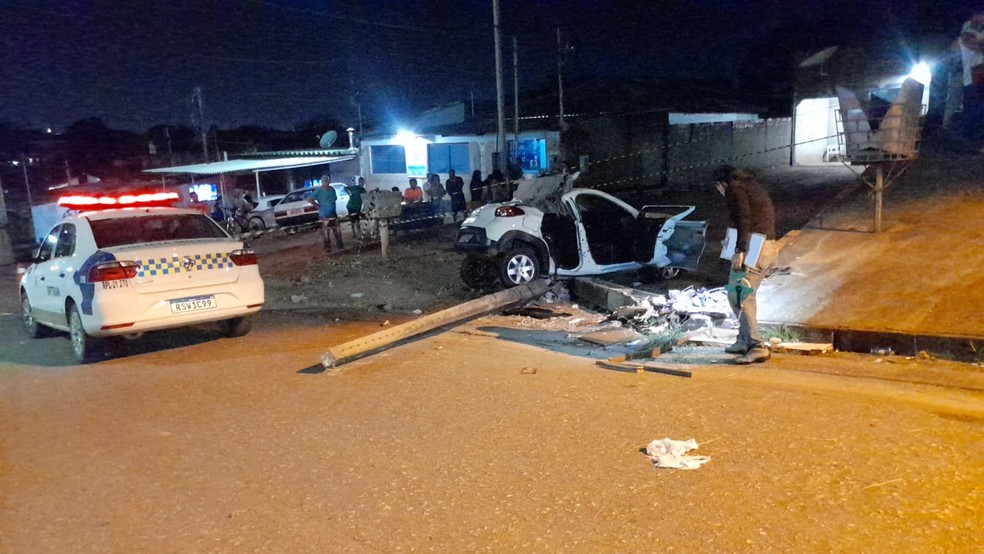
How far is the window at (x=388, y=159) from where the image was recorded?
31080mm

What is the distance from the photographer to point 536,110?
2889 cm

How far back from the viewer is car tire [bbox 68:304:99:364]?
7945mm

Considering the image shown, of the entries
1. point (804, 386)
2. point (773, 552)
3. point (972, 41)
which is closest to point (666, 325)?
point (804, 386)

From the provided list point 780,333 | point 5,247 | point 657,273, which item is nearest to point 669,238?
point 657,273

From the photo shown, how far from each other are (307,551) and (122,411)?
10.4 ft

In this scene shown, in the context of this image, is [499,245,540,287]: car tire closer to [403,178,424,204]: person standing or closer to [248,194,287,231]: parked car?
[403,178,424,204]: person standing

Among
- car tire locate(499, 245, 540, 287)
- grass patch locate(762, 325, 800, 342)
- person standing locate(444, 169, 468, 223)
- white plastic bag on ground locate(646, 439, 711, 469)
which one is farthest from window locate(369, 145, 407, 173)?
white plastic bag on ground locate(646, 439, 711, 469)

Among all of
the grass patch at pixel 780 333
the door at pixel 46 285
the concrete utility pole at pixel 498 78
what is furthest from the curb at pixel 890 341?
the concrete utility pole at pixel 498 78

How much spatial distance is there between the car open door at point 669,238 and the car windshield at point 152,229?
5.93 metres

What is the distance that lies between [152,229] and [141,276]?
89cm

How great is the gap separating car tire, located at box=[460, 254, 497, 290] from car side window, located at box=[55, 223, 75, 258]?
535 centimetres

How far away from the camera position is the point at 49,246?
9.07 meters

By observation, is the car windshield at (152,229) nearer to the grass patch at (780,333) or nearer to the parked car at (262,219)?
the grass patch at (780,333)

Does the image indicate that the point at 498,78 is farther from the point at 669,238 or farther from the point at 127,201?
the point at 127,201
